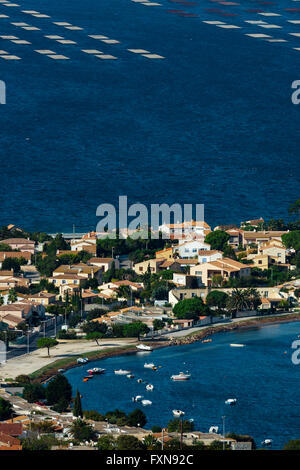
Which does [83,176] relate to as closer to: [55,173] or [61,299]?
[55,173]

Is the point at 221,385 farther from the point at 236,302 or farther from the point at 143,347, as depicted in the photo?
the point at 236,302

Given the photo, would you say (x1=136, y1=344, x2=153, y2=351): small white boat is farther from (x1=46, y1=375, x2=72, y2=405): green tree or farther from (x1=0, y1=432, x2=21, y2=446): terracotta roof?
(x1=0, y1=432, x2=21, y2=446): terracotta roof

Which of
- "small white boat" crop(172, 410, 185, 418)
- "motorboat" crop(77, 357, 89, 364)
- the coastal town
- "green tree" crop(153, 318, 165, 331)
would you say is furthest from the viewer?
"green tree" crop(153, 318, 165, 331)

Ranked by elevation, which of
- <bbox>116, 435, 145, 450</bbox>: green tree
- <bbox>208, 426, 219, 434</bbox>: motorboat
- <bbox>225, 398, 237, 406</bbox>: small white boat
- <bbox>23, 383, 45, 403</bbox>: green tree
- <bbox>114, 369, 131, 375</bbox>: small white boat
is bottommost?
<bbox>114, 369, 131, 375</bbox>: small white boat

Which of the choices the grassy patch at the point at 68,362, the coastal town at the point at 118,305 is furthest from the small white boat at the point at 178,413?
the grassy patch at the point at 68,362

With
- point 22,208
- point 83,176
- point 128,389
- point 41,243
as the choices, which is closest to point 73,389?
point 128,389

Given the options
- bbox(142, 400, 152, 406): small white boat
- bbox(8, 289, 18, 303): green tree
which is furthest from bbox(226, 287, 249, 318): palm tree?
bbox(142, 400, 152, 406): small white boat

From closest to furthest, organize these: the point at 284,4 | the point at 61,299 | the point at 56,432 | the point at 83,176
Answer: the point at 56,432 → the point at 61,299 → the point at 83,176 → the point at 284,4
